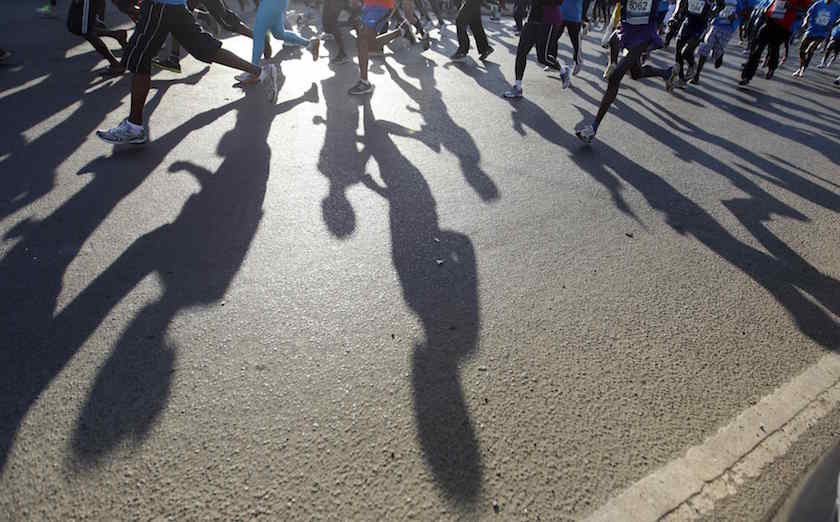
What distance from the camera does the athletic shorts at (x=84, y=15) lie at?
19.5ft

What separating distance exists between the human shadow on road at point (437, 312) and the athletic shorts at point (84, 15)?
4653 millimetres

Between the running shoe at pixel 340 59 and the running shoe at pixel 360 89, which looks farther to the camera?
the running shoe at pixel 340 59

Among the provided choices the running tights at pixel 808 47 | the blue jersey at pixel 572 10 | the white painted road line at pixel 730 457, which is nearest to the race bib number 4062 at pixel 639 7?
the blue jersey at pixel 572 10

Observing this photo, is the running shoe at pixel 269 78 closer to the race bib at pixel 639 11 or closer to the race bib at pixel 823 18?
the race bib at pixel 639 11

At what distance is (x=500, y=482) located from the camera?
187cm

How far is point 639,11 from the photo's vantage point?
5.08 meters

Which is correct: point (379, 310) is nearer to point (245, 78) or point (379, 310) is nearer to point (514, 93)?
point (514, 93)

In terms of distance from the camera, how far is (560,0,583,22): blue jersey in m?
8.30

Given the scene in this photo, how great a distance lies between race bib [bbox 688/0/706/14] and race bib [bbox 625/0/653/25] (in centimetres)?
393

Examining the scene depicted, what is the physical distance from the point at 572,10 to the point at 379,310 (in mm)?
8101

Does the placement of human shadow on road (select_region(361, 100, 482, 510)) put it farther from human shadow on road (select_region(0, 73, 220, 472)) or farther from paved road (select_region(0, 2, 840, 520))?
human shadow on road (select_region(0, 73, 220, 472))

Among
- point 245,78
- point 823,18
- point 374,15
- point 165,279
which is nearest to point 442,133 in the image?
point 374,15

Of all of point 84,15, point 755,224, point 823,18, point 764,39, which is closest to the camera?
point 755,224

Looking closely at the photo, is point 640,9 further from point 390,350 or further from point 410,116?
point 390,350
